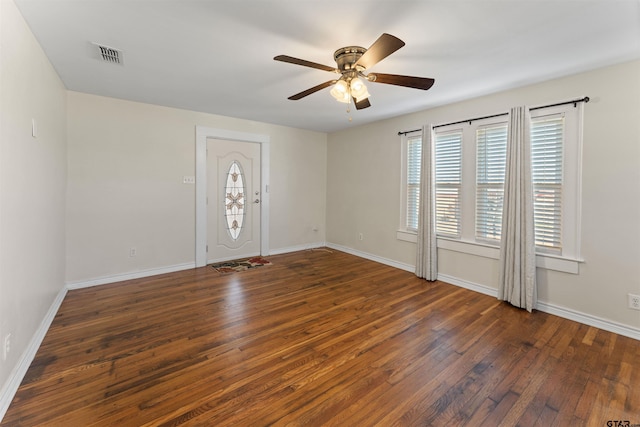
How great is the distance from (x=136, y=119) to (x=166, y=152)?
0.54 meters

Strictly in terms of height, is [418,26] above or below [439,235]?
above

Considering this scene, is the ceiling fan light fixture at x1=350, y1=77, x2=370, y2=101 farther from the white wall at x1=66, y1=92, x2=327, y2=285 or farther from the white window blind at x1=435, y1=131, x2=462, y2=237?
the white wall at x1=66, y1=92, x2=327, y2=285

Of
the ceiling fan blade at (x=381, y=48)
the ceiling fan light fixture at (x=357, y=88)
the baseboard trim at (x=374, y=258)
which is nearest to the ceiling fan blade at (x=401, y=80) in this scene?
the ceiling fan light fixture at (x=357, y=88)

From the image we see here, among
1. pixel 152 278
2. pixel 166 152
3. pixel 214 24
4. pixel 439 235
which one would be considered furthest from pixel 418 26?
pixel 152 278

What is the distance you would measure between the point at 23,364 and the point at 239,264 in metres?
Answer: 2.76

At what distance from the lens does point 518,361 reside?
83.1 inches

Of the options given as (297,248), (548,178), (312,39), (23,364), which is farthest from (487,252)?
(23,364)

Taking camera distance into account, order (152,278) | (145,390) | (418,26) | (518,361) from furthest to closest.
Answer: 1. (152,278)
2. (518,361)
3. (418,26)
4. (145,390)

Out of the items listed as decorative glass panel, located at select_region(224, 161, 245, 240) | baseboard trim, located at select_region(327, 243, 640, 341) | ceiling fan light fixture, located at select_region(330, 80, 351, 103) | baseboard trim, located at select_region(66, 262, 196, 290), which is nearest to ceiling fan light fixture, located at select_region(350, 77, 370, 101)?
ceiling fan light fixture, located at select_region(330, 80, 351, 103)

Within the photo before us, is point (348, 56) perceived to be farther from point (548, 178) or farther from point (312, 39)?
point (548, 178)

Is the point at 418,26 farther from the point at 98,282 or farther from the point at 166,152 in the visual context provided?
the point at 98,282

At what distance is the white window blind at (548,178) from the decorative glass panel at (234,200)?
4087 millimetres

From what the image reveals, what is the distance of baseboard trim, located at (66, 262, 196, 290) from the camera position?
352cm

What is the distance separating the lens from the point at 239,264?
4.58 meters
